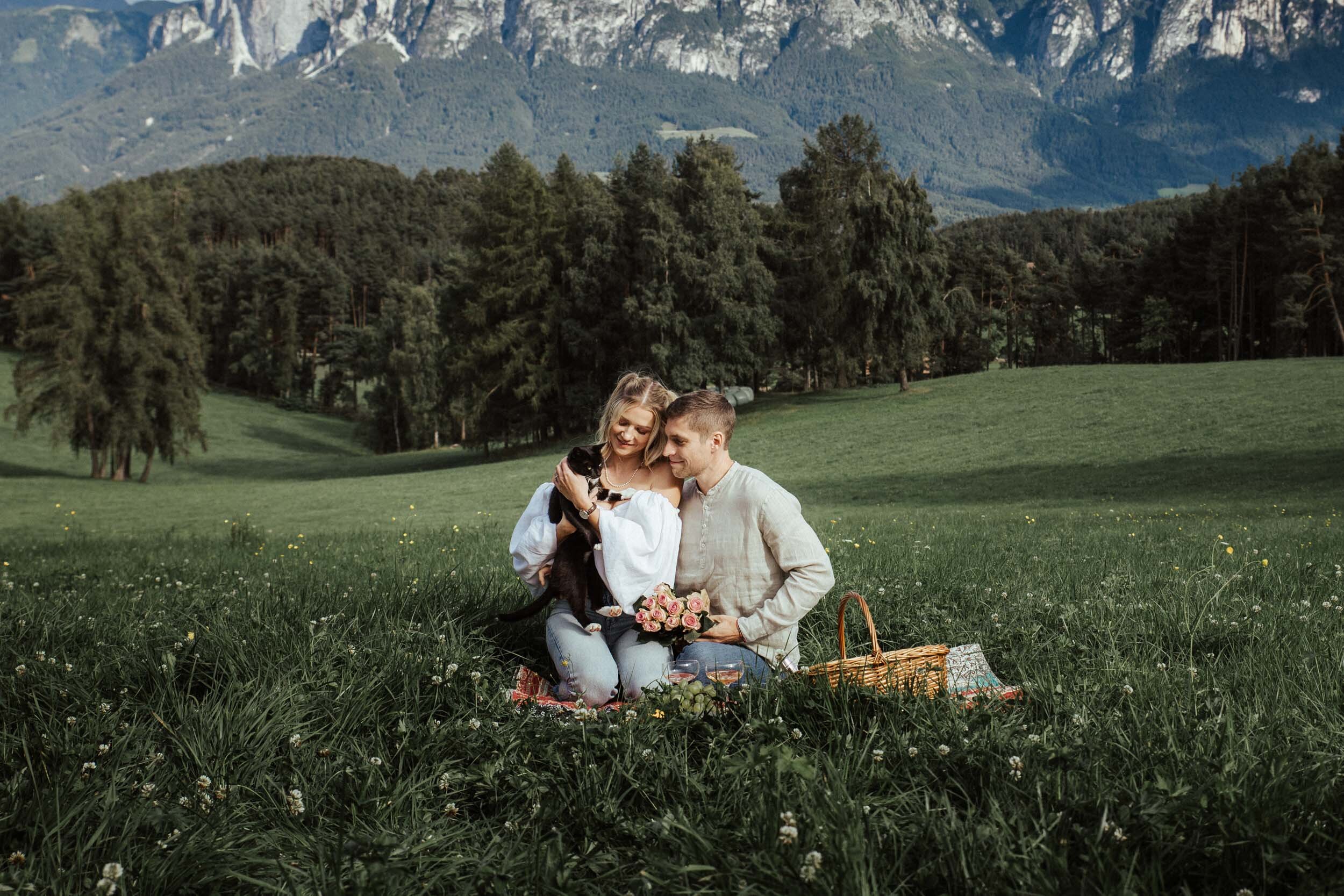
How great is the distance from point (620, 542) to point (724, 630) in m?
0.66

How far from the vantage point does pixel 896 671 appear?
3621mm

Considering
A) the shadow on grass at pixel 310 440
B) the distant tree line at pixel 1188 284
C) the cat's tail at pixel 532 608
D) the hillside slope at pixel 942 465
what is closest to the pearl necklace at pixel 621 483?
the cat's tail at pixel 532 608

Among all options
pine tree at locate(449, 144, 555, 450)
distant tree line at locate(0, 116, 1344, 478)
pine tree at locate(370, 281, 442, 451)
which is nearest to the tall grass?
distant tree line at locate(0, 116, 1344, 478)

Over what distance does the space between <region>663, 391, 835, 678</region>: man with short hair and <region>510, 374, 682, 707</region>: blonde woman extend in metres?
0.16

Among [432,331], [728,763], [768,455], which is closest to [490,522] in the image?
[728,763]

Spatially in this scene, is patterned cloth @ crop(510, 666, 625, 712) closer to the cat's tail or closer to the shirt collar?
the cat's tail

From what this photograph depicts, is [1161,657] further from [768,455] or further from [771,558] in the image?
[768,455]

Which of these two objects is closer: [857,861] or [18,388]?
[857,861]

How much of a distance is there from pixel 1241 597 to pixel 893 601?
205cm

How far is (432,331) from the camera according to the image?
200 ft

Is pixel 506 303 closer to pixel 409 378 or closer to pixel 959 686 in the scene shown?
pixel 409 378

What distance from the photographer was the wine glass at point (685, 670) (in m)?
4.04

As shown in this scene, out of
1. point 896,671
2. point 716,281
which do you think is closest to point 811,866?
point 896,671

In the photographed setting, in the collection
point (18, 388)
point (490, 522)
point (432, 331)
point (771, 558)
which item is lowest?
point (490, 522)
